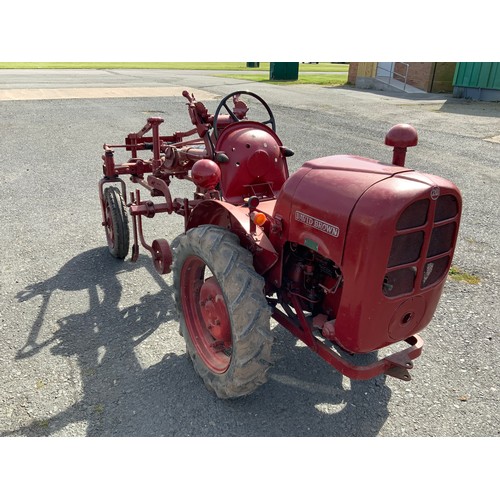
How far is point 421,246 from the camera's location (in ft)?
7.04

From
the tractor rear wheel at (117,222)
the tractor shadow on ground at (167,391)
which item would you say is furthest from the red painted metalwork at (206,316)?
the tractor rear wheel at (117,222)

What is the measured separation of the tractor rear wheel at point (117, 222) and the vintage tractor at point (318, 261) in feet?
4.71

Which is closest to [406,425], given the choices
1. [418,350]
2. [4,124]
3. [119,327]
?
Result: [418,350]

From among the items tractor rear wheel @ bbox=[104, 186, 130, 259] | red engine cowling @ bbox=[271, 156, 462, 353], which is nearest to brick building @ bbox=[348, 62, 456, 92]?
tractor rear wheel @ bbox=[104, 186, 130, 259]

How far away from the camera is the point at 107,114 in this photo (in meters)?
14.3

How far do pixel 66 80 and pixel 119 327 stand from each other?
78.8 feet

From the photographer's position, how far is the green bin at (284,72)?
2638 cm

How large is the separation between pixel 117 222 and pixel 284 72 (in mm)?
24839

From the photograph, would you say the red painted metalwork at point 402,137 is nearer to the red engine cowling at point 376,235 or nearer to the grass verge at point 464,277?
the red engine cowling at point 376,235

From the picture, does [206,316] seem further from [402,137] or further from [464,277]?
[464,277]

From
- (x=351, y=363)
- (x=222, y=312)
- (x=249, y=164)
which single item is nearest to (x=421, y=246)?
(x=351, y=363)

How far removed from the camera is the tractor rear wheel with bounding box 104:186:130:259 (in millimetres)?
4441

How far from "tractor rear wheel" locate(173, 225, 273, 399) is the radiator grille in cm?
74

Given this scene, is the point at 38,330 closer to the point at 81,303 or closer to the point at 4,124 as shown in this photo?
the point at 81,303
